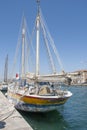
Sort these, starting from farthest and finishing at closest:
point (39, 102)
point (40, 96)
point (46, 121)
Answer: point (39, 102)
point (40, 96)
point (46, 121)

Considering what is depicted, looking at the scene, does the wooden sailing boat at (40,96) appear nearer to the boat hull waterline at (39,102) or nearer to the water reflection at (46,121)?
the boat hull waterline at (39,102)

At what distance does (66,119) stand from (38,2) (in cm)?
1590

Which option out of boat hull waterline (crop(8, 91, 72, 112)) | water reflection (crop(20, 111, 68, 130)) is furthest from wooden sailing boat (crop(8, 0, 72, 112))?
water reflection (crop(20, 111, 68, 130))

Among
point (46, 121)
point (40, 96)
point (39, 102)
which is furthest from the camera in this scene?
point (39, 102)

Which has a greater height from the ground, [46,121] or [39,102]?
[39,102]

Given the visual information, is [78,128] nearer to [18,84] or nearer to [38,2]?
[18,84]

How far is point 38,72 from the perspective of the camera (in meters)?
21.9

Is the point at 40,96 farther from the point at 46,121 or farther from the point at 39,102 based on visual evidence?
the point at 46,121

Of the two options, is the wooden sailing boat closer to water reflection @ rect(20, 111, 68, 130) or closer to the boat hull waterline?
the boat hull waterline

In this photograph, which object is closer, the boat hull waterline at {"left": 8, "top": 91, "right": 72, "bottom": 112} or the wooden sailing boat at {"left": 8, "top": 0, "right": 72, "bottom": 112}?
the boat hull waterline at {"left": 8, "top": 91, "right": 72, "bottom": 112}

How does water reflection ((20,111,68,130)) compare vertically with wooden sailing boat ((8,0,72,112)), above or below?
below

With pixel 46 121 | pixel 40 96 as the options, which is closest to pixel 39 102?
pixel 40 96

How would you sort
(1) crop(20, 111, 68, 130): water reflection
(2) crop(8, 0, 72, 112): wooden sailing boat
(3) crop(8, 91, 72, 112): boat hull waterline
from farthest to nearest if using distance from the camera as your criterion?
(2) crop(8, 0, 72, 112): wooden sailing boat → (3) crop(8, 91, 72, 112): boat hull waterline → (1) crop(20, 111, 68, 130): water reflection

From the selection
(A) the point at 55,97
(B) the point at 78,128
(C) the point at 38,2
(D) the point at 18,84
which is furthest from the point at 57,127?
(C) the point at 38,2
